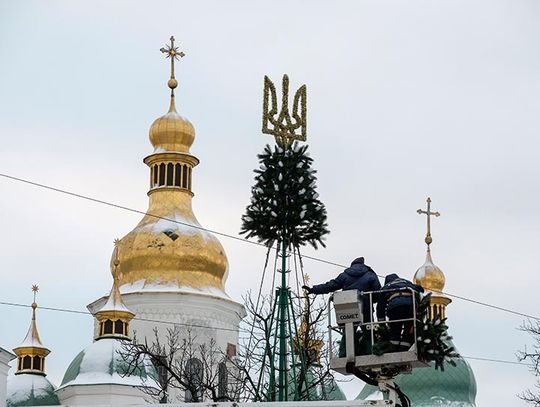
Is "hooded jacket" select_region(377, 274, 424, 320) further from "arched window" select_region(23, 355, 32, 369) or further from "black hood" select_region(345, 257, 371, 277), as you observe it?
"arched window" select_region(23, 355, 32, 369)

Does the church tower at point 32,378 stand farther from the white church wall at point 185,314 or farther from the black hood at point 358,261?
the black hood at point 358,261

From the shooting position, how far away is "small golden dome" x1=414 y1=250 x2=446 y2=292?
5734 centimetres

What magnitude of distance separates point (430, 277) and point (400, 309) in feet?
132

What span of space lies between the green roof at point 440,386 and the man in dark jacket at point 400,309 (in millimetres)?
34688

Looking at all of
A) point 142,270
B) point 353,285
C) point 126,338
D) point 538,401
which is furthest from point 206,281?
point 353,285

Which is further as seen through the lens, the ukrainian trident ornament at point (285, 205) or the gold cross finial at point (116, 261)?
the gold cross finial at point (116, 261)

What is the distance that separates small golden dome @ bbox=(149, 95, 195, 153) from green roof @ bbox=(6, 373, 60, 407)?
970 centimetres

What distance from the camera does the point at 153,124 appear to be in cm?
5947

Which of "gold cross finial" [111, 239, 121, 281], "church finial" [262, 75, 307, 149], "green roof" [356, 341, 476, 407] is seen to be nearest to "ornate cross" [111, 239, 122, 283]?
"gold cross finial" [111, 239, 121, 281]

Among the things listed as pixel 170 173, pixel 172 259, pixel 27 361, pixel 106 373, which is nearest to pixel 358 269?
pixel 106 373

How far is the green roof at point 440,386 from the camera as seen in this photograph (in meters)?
53.0

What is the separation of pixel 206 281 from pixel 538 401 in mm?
29234

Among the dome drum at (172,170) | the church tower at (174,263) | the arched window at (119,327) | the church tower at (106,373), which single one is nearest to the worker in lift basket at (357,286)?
the church tower at (106,373)

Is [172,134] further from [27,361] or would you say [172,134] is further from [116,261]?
[27,361]
